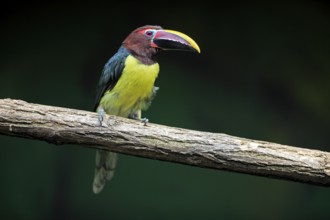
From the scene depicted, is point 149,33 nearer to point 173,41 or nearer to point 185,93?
point 173,41

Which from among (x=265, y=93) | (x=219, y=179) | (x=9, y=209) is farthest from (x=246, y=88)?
(x=9, y=209)

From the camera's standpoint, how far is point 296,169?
3891 mm

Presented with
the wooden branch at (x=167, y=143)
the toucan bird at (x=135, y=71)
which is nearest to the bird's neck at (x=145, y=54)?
the toucan bird at (x=135, y=71)

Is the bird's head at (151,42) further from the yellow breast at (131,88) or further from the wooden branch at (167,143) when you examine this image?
the wooden branch at (167,143)

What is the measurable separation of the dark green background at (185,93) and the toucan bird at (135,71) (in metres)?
0.90

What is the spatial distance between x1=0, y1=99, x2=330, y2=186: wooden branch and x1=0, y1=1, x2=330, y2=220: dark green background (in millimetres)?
1885

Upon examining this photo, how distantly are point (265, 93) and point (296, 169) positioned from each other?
7.46ft

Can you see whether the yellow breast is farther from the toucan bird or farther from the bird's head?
the bird's head

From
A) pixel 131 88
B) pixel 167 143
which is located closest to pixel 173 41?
pixel 131 88

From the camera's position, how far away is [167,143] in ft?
13.2

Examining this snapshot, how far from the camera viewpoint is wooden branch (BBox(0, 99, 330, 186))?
12.9 ft

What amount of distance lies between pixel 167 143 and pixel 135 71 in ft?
3.39

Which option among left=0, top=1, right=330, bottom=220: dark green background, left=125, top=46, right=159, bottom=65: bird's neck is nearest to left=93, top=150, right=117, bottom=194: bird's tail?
left=0, top=1, right=330, bottom=220: dark green background

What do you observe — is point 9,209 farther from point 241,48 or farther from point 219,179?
point 241,48
